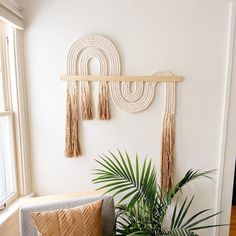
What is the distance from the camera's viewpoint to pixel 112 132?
61.9 inches

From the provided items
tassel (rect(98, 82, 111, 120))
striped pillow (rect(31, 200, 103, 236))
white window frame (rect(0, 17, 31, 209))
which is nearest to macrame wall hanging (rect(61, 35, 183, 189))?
tassel (rect(98, 82, 111, 120))

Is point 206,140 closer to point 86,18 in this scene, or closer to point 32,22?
point 86,18

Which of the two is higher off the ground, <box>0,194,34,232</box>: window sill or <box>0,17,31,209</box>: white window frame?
<box>0,17,31,209</box>: white window frame

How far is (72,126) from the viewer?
154cm

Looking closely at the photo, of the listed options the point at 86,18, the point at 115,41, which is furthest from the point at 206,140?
the point at 86,18

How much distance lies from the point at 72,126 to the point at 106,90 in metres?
0.40

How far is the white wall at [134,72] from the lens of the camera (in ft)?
4.79

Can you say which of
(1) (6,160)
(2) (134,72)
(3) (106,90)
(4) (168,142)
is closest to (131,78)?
(2) (134,72)

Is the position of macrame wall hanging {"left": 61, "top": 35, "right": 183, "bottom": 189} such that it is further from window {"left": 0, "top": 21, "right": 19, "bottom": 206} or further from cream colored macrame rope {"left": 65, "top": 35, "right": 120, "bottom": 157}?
window {"left": 0, "top": 21, "right": 19, "bottom": 206}

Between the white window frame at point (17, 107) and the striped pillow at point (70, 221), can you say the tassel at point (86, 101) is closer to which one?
the white window frame at point (17, 107)

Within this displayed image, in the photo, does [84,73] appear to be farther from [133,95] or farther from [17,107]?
[17,107]

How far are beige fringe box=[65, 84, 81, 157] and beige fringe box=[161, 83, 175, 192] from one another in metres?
0.71

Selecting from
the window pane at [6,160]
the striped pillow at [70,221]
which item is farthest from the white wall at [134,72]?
the striped pillow at [70,221]

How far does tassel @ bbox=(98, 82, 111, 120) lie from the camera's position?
1510mm
